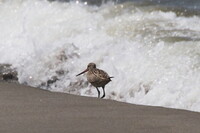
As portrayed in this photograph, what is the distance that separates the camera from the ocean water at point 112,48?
8.13 m

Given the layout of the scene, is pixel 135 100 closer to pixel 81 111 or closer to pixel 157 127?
pixel 81 111

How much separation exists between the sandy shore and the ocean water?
1.06 meters

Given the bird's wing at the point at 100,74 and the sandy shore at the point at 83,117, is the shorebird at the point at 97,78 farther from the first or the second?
the sandy shore at the point at 83,117

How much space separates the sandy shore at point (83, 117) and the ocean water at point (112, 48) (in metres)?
1.06

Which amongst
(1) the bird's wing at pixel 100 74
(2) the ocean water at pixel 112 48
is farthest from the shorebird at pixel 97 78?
(2) the ocean water at pixel 112 48

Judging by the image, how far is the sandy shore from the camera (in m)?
5.85

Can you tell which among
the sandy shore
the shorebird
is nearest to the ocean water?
the shorebird

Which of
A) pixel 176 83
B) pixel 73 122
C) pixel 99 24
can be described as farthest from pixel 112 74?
pixel 73 122

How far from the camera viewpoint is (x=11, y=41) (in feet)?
36.1

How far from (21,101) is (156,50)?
2369 millimetres

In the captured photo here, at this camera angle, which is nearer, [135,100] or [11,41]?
[135,100]

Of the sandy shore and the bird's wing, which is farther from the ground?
the bird's wing

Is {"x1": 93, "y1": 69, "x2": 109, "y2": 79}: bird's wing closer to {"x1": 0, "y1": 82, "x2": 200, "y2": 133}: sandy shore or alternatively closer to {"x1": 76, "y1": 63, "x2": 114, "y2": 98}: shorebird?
{"x1": 76, "y1": 63, "x2": 114, "y2": 98}: shorebird

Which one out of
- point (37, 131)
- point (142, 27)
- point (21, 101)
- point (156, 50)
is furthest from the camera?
point (142, 27)
